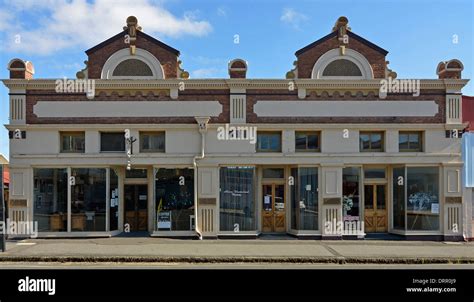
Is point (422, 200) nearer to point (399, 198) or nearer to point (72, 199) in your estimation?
point (399, 198)

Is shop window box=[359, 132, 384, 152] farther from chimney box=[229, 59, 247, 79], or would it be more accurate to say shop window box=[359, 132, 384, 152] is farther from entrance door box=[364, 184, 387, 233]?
chimney box=[229, 59, 247, 79]

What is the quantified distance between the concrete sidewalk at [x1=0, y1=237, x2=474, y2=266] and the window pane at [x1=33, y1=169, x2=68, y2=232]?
2.94 feet

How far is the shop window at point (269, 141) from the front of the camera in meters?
16.9

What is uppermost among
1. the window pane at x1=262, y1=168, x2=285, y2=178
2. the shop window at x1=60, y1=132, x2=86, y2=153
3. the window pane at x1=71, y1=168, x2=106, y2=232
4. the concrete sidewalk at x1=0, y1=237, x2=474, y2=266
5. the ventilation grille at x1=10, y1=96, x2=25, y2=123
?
the ventilation grille at x1=10, y1=96, x2=25, y2=123

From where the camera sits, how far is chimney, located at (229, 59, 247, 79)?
16.7m

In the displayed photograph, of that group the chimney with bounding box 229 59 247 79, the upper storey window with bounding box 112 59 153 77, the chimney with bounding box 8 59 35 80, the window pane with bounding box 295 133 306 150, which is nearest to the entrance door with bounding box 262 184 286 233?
the window pane with bounding box 295 133 306 150

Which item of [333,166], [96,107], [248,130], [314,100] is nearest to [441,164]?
[333,166]

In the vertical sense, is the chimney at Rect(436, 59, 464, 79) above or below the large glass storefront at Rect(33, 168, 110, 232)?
above

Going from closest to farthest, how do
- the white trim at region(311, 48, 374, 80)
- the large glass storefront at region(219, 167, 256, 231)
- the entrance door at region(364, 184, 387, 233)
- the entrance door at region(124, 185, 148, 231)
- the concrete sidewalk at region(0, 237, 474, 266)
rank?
the concrete sidewalk at region(0, 237, 474, 266) → the large glass storefront at region(219, 167, 256, 231) → the white trim at region(311, 48, 374, 80) → the entrance door at region(124, 185, 148, 231) → the entrance door at region(364, 184, 387, 233)

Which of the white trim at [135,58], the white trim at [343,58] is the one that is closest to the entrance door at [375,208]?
the white trim at [343,58]

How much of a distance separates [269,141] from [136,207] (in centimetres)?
629

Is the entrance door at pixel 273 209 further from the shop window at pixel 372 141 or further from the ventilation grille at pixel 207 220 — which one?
the shop window at pixel 372 141

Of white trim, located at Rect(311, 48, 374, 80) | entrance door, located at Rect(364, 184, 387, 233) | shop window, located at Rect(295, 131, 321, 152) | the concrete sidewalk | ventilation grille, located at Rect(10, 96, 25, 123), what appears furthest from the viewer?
entrance door, located at Rect(364, 184, 387, 233)

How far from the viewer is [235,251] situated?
44.5 feet
